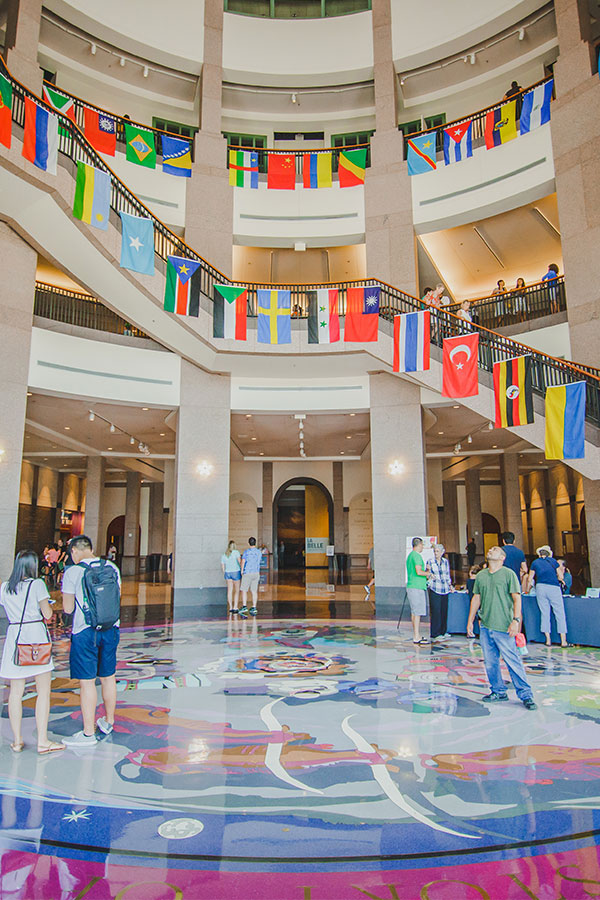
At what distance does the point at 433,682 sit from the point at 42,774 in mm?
4129

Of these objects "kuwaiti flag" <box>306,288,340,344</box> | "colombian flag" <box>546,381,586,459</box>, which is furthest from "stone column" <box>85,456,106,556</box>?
"colombian flag" <box>546,381,586,459</box>

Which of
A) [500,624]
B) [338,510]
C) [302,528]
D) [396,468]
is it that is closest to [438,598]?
[500,624]

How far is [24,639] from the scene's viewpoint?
4.18 m

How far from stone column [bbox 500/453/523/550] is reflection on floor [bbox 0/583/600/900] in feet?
49.6

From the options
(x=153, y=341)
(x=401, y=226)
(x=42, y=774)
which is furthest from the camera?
(x=401, y=226)

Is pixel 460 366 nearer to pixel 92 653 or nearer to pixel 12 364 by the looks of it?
pixel 12 364

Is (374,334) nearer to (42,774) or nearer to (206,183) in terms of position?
(206,183)

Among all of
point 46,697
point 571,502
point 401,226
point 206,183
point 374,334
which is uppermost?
point 206,183

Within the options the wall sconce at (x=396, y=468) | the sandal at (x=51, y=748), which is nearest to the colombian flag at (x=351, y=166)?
the wall sconce at (x=396, y=468)

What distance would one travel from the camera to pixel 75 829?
2994mm

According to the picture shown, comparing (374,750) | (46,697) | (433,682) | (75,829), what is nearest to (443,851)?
(374,750)

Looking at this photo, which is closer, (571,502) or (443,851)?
(443,851)

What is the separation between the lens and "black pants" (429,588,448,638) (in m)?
9.42

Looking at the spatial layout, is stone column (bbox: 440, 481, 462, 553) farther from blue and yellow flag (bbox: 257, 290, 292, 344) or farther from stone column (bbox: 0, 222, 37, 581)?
stone column (bbox: 0, 222, 37, 581)
